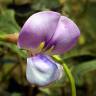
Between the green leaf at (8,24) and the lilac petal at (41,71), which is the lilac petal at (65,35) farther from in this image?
the green leaf at (8,24)

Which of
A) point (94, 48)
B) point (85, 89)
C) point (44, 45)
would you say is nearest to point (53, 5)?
point (94, 48)

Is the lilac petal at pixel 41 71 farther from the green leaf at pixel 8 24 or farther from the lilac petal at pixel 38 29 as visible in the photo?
the green leaf at pixel 8 24

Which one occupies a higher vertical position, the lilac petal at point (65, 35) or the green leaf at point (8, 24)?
the lilac petal at point (65, 35)

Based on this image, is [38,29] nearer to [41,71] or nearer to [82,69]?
[41,71]

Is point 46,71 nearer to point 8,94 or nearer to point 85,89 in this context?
point 8,94

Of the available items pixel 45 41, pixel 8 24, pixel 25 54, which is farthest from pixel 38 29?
pixel 8 24

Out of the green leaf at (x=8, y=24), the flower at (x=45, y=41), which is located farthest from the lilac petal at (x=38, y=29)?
the green leaf at (x=8, y=24)

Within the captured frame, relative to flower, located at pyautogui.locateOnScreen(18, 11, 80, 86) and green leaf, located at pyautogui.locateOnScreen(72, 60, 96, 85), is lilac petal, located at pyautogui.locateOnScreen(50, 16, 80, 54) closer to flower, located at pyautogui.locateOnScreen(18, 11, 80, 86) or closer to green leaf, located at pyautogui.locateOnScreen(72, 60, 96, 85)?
flower, located at pyautogui.locateOnScreen(18, 11, 80, 86)

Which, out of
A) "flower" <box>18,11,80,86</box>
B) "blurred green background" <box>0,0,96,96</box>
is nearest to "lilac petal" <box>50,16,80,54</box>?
"flower" <box>18,11,80,86</box>

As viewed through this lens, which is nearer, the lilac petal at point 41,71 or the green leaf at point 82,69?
the lilac petal at point 41,71

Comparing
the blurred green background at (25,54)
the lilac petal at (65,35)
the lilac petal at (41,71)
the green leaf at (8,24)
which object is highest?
the lilac petal at (65,35)
